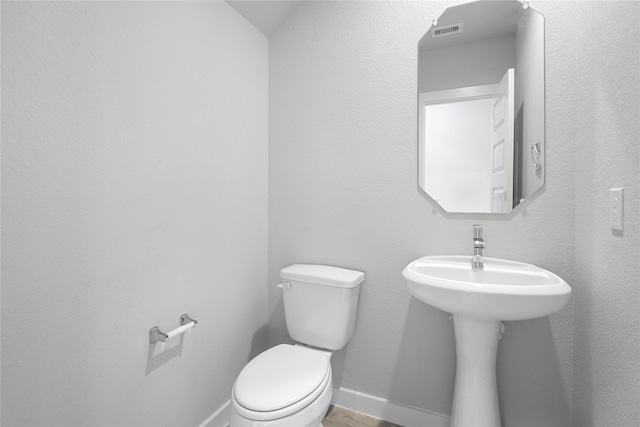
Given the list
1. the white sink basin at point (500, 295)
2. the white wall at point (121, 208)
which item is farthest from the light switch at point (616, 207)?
the white wall at point (121, 208)

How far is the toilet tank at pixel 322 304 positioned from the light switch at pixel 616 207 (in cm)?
96

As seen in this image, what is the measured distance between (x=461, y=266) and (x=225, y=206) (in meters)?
1.13

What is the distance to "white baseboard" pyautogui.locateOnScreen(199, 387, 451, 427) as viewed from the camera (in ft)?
4.86

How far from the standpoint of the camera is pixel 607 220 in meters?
1.00

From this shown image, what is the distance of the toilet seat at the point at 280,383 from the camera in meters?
1.03

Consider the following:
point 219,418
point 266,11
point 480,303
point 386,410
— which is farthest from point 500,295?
point 266,11

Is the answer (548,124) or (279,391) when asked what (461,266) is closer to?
(548,124)

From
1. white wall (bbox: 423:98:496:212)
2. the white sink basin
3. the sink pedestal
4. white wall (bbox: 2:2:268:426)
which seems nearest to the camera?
white wall (bbox: 2:2:268:426)

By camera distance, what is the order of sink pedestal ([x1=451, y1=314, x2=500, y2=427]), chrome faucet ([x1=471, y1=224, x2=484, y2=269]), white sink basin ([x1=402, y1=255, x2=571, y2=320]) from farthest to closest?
chrome faucet ([x1=471, y1=224, x2=484, y2=269])
sink pedestal ([x1=451, y1=314, x2=500, y2=427])
white sink basin ([x1=402, y1=255, x2=571, y2=320])

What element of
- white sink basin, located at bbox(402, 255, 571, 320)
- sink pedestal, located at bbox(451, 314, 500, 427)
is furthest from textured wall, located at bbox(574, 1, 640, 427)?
sink pedestal, located at bbox(451, 314, 500, 427)

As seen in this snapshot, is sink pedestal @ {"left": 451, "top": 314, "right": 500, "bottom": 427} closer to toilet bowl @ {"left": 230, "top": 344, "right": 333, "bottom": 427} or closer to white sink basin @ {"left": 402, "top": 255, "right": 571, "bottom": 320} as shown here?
white sink basin @ {"left": 402, "top": 255, "right": 571, "bottom": 320}

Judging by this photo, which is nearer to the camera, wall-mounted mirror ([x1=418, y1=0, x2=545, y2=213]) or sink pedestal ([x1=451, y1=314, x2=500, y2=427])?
sink pedestal ([x1=451, y1=314, x2=500, y2=427])

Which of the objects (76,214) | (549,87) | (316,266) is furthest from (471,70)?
(76,214)

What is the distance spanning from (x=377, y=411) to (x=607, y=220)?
4.39 feet
